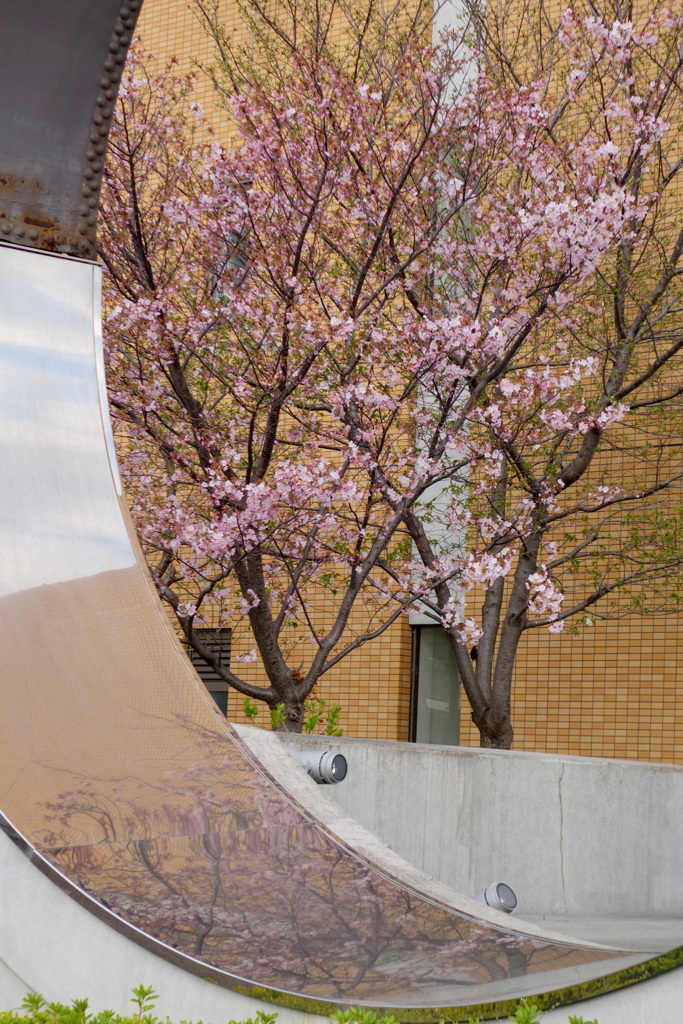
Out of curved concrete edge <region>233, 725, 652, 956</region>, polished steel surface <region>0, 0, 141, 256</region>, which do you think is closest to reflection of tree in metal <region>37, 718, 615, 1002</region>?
curved concrete edge <region>233, 725, 652, 956</region>

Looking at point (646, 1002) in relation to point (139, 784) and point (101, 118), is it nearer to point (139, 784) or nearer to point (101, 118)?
point (139, 784)

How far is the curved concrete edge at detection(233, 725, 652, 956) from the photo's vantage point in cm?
355

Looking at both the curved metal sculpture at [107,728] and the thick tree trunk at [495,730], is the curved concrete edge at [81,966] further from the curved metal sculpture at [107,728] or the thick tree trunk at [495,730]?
the thick tree trunk at [495,730]

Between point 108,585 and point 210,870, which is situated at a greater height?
point 108,585

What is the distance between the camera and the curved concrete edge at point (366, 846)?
3.55m

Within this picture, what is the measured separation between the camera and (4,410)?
3.55m

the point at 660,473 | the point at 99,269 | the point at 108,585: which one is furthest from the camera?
the point at 660,473

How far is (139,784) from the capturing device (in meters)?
3.09

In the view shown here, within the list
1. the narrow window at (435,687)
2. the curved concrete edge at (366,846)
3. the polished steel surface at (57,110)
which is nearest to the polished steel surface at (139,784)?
the curved concrete edge at (366,846)

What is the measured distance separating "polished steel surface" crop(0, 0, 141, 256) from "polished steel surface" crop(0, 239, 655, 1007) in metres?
0.25

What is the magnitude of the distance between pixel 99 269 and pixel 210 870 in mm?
2269

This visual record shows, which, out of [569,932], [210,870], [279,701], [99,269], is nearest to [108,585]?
[210,870]

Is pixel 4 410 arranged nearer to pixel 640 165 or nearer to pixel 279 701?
pixel 279 701

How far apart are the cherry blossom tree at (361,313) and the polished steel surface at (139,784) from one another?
9.80 ft
